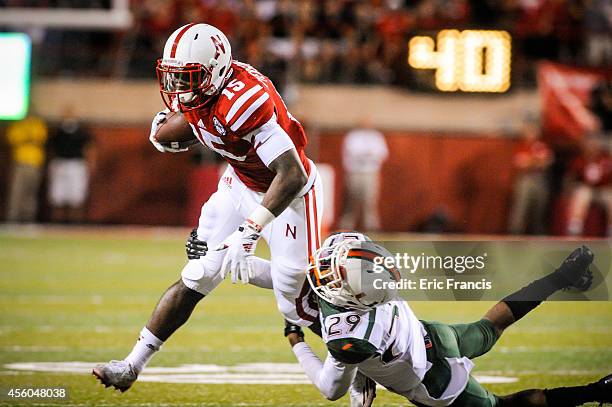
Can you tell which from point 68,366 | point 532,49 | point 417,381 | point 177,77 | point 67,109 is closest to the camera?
point 417,381

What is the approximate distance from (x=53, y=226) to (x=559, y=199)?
20.9 feet

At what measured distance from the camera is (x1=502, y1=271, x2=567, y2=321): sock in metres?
3.93

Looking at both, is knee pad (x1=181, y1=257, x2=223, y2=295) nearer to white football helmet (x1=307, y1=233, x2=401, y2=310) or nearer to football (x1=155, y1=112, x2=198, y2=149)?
football (x1=155, y1=112, x2=198, y2=149)

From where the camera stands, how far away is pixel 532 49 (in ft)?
46.6

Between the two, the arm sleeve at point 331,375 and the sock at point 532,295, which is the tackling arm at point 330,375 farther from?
the sock at point 532,295

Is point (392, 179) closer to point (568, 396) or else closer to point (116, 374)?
point (116, 374)

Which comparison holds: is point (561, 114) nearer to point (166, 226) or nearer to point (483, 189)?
point (483, 189)

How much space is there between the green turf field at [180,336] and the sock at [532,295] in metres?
0.75

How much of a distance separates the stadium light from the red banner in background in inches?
250

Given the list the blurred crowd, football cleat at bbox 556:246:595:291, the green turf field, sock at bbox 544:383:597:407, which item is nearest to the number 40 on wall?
the blurred crowd

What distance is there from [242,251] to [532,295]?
1.06m

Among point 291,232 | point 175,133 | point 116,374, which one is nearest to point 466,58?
point 175,133

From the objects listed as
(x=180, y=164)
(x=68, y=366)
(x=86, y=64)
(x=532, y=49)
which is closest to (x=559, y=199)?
(x=532, y=49)

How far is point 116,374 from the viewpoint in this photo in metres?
4.23
